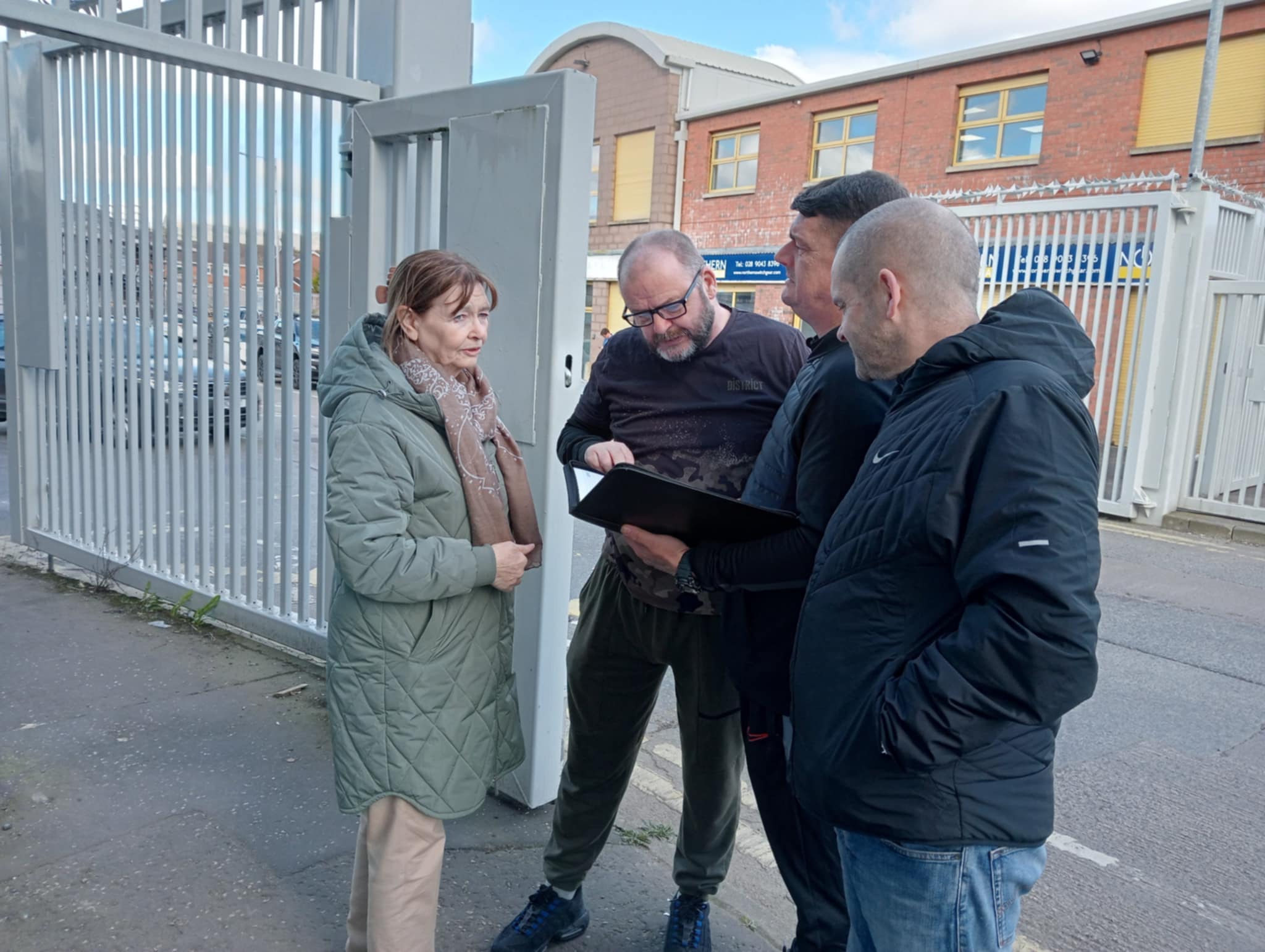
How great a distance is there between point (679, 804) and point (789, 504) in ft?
6.35

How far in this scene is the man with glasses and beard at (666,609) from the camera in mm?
2691

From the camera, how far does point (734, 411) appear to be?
2707mm

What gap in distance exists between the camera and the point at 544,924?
2.79 m

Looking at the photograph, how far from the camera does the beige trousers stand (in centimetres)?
238

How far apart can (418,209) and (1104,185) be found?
16.1 metres

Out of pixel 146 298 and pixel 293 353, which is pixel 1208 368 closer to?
pixel 293 353

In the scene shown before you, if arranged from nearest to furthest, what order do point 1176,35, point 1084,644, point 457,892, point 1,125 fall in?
point 1084,644
point 457,892
point 1,125
point 1176,35

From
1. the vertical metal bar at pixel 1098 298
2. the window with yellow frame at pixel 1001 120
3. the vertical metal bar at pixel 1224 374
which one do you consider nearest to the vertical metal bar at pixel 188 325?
the vertical metal bar at pixel 1098 298

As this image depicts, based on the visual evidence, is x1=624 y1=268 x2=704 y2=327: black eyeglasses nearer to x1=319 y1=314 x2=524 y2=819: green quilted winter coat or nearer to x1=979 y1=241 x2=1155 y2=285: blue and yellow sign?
x1=319 y1=314 x2=524 y2=819: green quilted winter coat

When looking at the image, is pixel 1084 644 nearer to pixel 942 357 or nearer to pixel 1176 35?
pixel 942 357

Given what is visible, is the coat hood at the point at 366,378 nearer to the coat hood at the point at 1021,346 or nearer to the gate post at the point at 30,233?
the coat hood at the point at 1021,346

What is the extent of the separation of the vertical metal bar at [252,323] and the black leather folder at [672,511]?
9.44 feet

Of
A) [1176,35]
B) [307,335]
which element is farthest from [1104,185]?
[307,335]

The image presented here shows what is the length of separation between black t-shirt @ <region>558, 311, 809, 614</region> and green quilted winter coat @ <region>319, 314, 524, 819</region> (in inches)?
19.8
